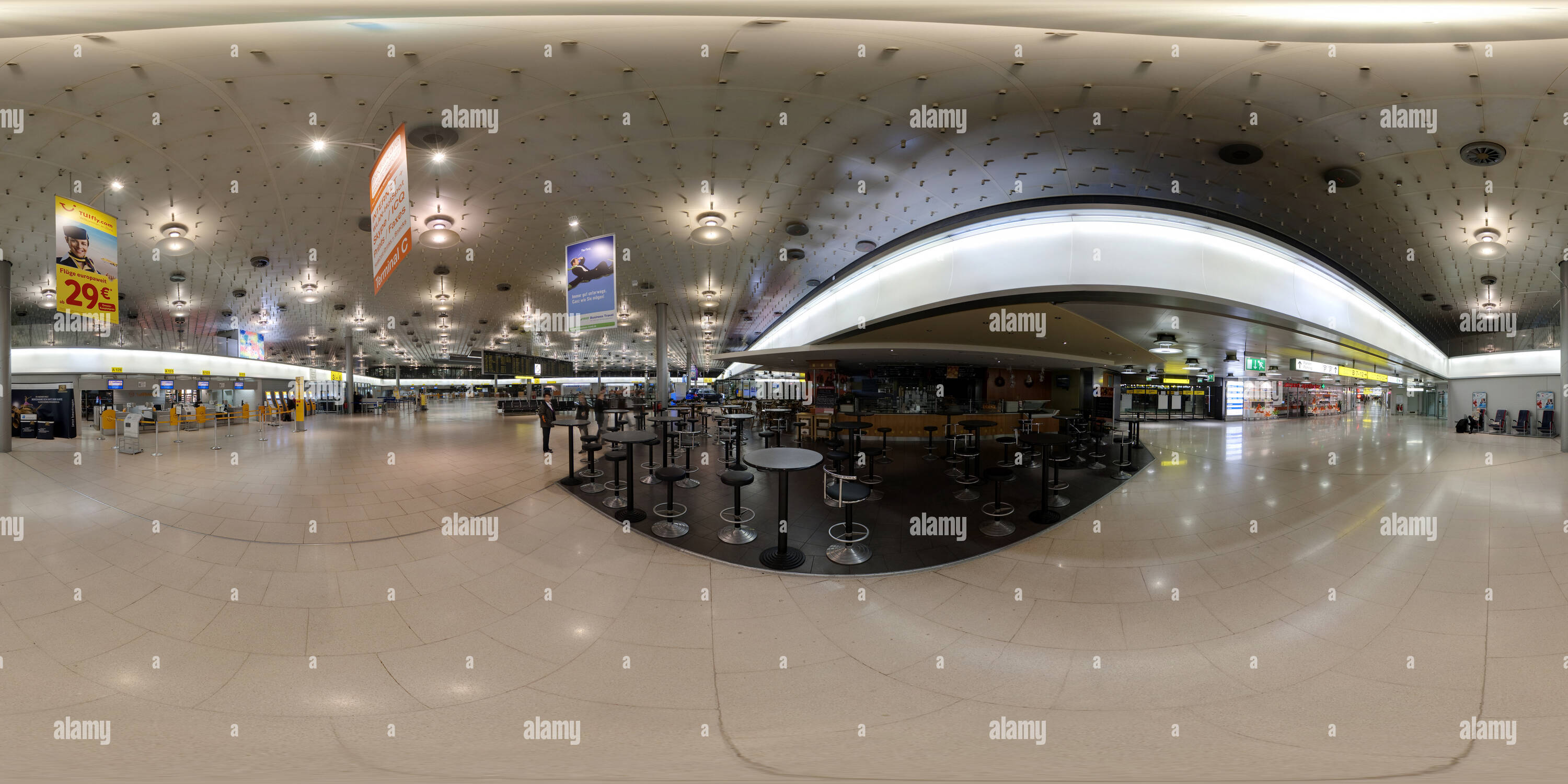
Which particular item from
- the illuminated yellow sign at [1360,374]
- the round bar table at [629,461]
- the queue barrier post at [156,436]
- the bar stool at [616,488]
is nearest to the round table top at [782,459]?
the round bar table at [629,461]

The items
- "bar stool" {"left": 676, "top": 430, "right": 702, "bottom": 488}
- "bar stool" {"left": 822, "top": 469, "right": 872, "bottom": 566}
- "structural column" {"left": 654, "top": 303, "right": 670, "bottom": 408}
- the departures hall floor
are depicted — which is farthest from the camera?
"structural column" {"left": 654, "top": 303, "right": 670, "bottom": 408}

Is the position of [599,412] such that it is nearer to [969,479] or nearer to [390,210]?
[390,210]

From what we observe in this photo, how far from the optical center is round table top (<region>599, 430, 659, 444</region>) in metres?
5.19

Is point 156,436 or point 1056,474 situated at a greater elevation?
point 156,436

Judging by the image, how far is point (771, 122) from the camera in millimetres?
5133

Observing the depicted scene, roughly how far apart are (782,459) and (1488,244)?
10.4 m

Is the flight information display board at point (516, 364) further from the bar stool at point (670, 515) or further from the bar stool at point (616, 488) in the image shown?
the bar stool at point (670, 515)

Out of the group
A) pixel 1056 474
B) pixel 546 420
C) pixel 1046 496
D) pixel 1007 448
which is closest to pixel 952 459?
pixel 1007 448

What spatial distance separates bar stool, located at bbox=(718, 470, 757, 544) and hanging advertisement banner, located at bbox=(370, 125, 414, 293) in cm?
355

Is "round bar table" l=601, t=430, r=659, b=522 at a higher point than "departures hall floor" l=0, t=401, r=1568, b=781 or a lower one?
higher

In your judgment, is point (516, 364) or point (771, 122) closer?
point (771, 122)

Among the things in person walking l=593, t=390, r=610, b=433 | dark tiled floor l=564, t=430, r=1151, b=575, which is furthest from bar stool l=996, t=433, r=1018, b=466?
person walking l=593, t=390, r=610, b=433

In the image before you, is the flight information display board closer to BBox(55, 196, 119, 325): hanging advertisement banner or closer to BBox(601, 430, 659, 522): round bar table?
BBox(55, 196, 119, 325): hanging advertisement banner

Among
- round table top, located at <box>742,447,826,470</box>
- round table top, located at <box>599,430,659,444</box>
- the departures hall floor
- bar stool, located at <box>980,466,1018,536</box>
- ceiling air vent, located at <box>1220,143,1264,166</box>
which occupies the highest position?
ceiling air vent, located at <box>1220,143,1264,166</box>
